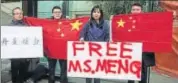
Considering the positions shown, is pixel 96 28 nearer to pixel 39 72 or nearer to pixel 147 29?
pixel 147 29

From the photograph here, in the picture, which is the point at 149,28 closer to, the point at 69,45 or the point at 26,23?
the point at 69,45

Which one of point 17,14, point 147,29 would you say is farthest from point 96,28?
point 17,14

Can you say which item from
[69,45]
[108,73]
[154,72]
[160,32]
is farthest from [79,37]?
[154,72]

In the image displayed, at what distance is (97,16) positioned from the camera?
6.98 m

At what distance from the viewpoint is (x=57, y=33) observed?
779cm

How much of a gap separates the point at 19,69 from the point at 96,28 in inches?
71.0

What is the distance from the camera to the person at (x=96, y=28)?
6977 mm

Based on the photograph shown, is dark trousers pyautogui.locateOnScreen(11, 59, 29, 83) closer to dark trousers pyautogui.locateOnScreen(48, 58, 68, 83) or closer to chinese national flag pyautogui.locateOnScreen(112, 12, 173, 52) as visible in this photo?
dark trousers pyautogui.locateOnScreen(48, 58, 68, 83)

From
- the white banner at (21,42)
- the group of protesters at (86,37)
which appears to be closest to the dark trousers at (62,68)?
the group of protesters at (86,37)

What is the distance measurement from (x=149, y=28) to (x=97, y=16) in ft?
2.96

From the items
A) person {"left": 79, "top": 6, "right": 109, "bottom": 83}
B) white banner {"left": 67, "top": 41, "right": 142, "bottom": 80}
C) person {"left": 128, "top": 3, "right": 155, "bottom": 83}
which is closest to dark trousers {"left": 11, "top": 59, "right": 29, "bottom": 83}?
white banner {"left": 67, "top": 41, "right": 142, "bottom": 80}

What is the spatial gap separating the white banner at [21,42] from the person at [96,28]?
100 centimetres

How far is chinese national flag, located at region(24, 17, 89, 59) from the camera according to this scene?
7.60 m

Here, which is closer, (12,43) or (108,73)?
(108,73)
